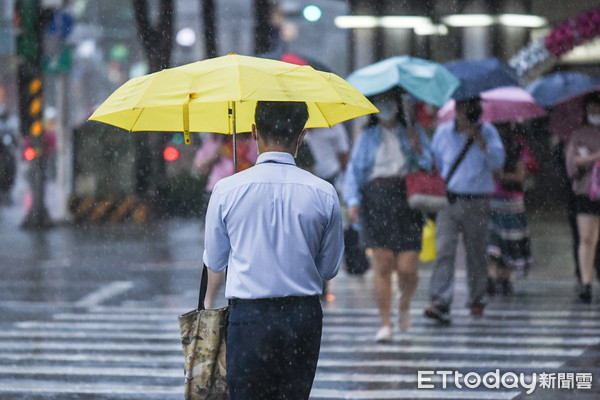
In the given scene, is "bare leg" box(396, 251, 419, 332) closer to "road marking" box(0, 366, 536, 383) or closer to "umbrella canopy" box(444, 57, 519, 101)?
"road marking" box(0, 366, 536, 383)

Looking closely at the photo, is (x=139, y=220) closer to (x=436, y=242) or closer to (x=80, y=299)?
(x=80, y=299)

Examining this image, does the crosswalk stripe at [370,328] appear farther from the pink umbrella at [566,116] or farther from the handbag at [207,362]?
the handbag at [207,362]

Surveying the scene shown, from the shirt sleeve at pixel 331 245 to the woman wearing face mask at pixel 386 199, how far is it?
460 cm

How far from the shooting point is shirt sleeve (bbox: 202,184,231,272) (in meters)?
4.14

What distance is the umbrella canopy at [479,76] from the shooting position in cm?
1005

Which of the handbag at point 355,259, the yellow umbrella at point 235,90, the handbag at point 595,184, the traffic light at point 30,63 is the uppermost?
the traffic light at point 30,63

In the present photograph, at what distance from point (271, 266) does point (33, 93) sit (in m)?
18.1

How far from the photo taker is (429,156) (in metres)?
9.23

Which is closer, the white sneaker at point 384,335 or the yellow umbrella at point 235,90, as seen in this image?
the yellow umbrella at point 235,90

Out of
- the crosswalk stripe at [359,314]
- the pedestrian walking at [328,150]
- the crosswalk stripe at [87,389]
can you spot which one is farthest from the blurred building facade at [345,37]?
the crosswalk stripe at [87,389]

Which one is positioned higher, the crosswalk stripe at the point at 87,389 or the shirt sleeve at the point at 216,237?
the shirt sleeve at the point at 216,237

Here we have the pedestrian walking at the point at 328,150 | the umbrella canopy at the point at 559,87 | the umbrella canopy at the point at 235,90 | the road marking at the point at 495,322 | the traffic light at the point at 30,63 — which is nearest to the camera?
the umbrella canopy at the point at 235,90

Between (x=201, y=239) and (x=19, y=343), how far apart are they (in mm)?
9357

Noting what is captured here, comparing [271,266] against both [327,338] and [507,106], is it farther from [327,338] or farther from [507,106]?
[507,106]
